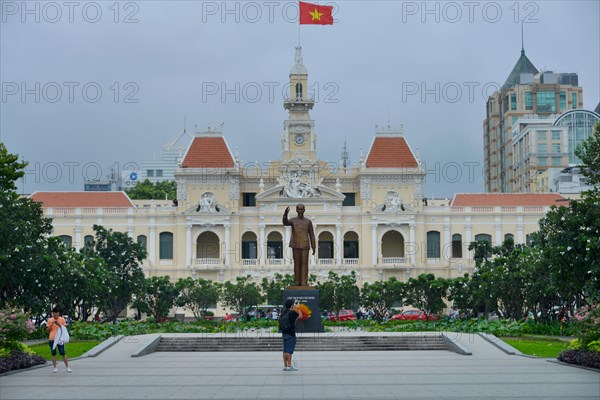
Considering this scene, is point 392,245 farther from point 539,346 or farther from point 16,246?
point 539,346

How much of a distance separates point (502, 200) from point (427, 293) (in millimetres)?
31749

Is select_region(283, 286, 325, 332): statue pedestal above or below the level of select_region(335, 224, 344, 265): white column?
below

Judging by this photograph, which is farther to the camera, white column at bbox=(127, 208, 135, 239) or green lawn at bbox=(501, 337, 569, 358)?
white column at bbox=(127, 208, 135, 239)

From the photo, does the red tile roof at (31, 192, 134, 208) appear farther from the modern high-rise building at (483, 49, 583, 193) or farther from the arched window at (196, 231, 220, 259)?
the modern high-rise building at (483, 49, 583, 193)

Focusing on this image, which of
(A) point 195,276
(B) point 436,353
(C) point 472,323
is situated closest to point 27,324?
(B) point 436,353

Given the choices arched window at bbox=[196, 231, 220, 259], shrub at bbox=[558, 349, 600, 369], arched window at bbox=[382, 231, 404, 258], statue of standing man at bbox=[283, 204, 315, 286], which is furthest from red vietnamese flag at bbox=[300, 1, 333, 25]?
shrub at bbox=[558, 349, 600, 369]

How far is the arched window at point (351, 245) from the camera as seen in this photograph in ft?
285

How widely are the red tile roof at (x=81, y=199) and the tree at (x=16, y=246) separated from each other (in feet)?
133

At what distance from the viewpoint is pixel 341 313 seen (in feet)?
209

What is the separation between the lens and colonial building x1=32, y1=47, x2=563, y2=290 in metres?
84.1

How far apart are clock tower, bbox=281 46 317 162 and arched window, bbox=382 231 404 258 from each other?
8.92m

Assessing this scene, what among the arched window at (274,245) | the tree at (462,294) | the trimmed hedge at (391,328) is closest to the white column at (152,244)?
the arched window at (274,245)

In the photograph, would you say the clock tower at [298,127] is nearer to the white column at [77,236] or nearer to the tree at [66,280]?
the white column at [77,236]

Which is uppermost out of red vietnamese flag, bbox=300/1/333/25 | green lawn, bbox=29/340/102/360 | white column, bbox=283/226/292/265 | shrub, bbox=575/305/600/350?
red vietnamese flag, bbox=300/1/333/25
